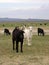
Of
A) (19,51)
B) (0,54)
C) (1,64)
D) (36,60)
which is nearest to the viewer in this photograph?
(1,64)

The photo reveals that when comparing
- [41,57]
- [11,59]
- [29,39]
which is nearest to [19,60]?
[11,59]

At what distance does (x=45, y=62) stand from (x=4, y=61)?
2.12 m

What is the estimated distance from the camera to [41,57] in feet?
52.1

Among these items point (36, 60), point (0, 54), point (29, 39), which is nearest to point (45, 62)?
point (36, 60)

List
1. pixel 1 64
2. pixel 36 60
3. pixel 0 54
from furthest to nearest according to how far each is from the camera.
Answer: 1. pixel 0 54
2. pixel 36 60
3. pixel 1 64

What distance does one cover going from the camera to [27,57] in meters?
15.9

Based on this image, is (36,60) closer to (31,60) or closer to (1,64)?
(31,60)

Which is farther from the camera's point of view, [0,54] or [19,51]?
[19,51]

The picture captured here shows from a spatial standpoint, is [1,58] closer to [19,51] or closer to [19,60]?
[19,60]

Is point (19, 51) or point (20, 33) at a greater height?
point (20, 33)

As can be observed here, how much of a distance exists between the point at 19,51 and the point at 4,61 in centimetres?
393

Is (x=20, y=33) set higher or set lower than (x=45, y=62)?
higher

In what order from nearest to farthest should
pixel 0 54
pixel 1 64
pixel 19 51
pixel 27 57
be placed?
pixel 1 64 → pixel 27 57 → pixel 0 54 → pixel 19 51

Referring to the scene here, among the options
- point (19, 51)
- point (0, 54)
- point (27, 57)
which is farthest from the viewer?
point (19, 51)
